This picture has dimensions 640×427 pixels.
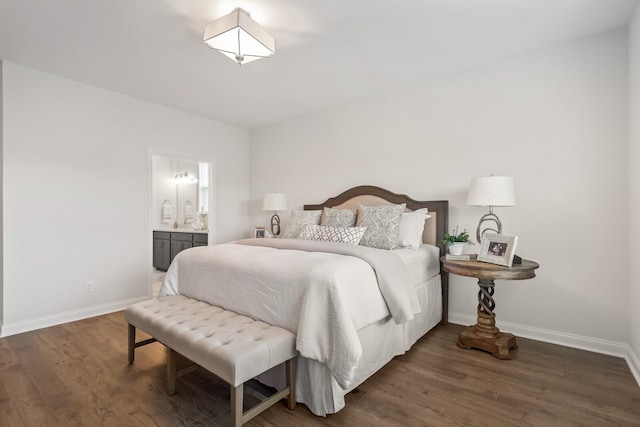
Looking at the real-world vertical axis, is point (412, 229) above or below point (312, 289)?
above

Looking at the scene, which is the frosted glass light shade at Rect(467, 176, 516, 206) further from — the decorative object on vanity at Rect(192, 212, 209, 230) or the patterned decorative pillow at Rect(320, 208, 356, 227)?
the decorative object on vanity at Rect(192, 212, 209, 230)

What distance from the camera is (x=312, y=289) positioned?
5.60 feet

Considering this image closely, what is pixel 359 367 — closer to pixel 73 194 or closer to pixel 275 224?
pixel 275 224

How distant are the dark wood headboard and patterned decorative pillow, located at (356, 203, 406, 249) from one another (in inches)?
12.2

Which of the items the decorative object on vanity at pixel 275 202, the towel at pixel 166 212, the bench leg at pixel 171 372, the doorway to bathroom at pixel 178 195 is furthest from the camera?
the towel at pixel 166 212

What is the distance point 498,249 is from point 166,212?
20.0ft

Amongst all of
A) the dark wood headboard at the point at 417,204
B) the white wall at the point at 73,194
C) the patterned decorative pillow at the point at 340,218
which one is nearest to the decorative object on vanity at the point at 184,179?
the white wall at the point at 73,194

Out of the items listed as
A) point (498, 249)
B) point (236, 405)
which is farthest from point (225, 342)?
point (498, 249)

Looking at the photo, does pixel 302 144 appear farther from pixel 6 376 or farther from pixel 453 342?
pixel 6 376

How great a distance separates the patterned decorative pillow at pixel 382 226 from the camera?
114 inches

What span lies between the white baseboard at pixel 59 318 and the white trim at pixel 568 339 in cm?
385

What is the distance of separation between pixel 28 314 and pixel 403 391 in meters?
3.46

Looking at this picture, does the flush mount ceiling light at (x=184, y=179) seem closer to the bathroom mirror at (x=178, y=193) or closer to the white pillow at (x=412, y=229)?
the bathroom mirror at (x=178, y=193)

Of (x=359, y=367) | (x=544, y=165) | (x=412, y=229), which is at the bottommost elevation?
(x=359, y=367)
